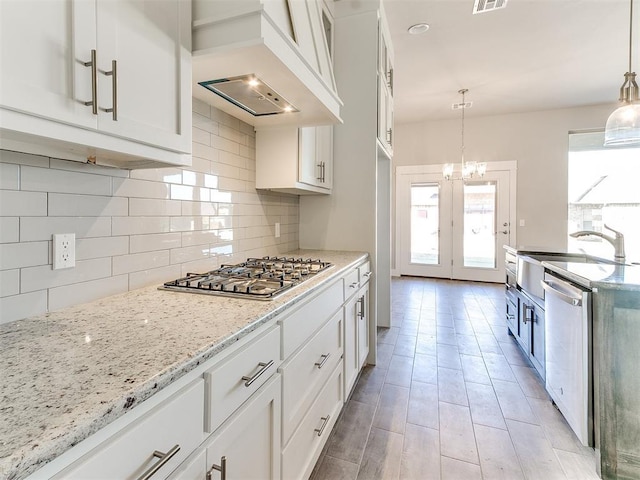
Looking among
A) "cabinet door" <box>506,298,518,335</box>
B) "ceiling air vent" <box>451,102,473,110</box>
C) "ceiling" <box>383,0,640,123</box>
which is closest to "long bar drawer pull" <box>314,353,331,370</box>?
"cabinet door" <box>506,298,518,335</box>

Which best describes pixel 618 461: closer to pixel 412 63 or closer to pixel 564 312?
pixel 564 312

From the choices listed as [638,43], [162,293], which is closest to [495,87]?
[638,43]

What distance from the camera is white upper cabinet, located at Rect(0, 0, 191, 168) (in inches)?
27.2

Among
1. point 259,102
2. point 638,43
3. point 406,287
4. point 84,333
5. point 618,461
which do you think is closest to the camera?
point 84,333

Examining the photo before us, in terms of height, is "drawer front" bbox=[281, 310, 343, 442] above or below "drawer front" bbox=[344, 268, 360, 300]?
below

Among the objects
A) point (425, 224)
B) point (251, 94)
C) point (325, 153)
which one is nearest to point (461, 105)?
point (425, 224)

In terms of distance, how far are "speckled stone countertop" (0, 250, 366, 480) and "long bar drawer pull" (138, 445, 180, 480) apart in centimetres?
13

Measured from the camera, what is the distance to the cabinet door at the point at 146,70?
0.86 metres

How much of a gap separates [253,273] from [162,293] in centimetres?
43

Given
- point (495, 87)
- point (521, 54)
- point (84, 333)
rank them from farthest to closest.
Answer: point (495, 87) < point (521, 54) < point (84, 333)

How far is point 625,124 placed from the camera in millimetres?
1994

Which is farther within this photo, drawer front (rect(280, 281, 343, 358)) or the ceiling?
the ceiling

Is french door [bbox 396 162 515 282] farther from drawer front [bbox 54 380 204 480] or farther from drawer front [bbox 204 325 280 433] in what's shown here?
drawer front [bbox 54 380 204 480]

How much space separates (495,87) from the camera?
4.73m
